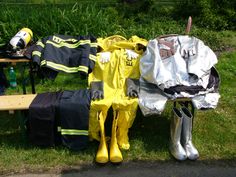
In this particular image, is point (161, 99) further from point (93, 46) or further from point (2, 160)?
point (2, 160)

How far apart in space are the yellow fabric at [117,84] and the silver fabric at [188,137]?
0.57m

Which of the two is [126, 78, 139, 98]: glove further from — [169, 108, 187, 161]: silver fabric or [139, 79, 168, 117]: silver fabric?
[169, 108, 187, 161]: silver fabric

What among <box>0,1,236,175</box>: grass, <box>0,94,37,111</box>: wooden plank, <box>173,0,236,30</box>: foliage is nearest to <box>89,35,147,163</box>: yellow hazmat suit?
<box>0,1,236,175</box>: grass

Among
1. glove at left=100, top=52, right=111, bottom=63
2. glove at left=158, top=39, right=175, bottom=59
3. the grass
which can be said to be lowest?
the grass

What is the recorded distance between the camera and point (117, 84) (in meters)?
4.90

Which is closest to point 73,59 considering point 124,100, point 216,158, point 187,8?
point 124,100

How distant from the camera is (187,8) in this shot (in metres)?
9.17

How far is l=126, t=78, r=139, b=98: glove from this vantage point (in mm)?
4586

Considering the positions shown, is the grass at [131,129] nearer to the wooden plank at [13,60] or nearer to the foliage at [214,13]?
the foliage at [214,13]

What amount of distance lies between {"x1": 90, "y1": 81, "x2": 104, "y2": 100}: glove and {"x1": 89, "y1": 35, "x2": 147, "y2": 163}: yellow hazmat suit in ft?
0.20

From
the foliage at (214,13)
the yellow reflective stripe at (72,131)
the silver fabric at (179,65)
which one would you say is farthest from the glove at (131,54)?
the foliage at (214,13)

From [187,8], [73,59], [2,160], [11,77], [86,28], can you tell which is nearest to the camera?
[2,160]

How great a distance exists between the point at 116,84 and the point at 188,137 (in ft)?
3.60

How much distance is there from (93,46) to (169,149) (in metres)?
1.60
